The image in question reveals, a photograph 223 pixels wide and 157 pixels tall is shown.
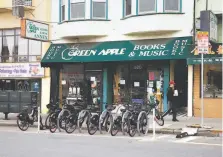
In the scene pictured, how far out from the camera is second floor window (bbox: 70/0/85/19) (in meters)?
21.4

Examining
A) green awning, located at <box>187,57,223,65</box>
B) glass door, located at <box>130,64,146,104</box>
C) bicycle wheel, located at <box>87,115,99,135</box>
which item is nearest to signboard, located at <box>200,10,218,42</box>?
green awning, located at <box>187,57,223,65</box>

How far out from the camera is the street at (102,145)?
10.1m

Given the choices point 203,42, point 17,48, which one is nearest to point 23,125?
point 203,42

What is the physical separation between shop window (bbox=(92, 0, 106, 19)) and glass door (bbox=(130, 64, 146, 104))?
3.06m

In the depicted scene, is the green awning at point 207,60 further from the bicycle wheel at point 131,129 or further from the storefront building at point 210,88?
the bicycle wheel at point 131,129

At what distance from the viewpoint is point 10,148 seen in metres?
10.9

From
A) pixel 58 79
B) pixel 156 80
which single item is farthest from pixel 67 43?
pixel 156 80

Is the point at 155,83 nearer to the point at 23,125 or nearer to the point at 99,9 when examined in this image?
the point at 99,9

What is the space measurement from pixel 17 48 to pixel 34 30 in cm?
337

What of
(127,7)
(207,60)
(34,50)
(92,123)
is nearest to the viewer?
(92,123)

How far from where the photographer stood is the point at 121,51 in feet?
65.9

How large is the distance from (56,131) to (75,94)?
7.17 m

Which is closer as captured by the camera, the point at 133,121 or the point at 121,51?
the point at 133,121

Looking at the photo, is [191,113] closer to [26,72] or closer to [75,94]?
[75,94]
